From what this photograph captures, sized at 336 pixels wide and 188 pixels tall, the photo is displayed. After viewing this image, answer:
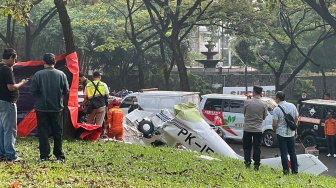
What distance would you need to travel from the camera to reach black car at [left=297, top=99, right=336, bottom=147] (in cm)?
1841

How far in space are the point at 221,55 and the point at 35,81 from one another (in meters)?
57.4

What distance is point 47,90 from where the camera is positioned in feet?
28.0

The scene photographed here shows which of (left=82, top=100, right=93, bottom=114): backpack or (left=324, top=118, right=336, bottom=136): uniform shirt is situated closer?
(left=82, top=100, right=93, bottom=114): backpack

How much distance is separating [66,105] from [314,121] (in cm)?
979

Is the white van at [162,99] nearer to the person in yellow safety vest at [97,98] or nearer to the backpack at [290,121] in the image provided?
the person in yellow safety vest at [97,98]

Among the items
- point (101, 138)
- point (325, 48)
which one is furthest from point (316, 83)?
point (101, 138)

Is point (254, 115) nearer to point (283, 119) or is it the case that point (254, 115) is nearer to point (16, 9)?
point (283, 119)

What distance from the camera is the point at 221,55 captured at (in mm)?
65062

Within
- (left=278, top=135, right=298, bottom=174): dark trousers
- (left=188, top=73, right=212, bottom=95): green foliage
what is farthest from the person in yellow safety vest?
(left=188, top=73, right=212, bottom=95): green foliage

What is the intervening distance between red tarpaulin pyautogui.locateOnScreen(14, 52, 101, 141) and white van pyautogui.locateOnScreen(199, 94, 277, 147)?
8.57 meters

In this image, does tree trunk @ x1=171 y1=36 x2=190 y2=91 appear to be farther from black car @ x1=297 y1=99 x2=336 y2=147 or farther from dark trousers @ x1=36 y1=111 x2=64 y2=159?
dark trousers @ x1=36 y1=111 x2=64 y2=159

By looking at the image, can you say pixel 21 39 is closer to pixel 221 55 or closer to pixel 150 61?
pixel 150 61

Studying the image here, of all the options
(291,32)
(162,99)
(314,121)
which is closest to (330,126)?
(314,121)

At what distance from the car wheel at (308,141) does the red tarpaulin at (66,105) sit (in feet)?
30.3
